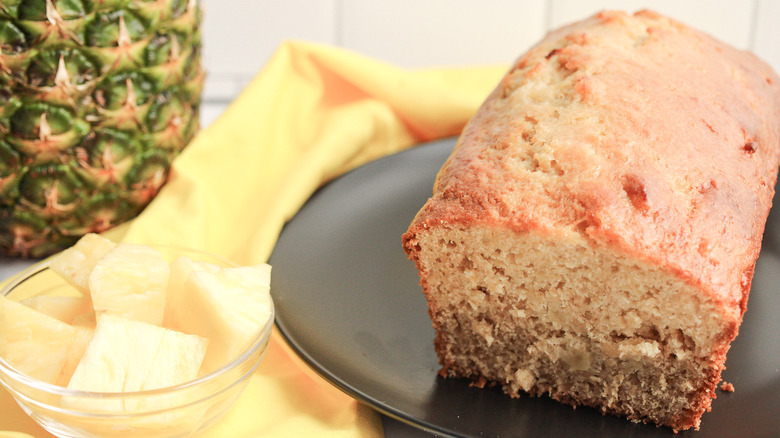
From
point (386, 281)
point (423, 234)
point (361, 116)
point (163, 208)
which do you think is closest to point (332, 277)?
point (386, 281)

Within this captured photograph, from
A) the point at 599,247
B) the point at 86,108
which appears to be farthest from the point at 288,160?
the point at 599,247

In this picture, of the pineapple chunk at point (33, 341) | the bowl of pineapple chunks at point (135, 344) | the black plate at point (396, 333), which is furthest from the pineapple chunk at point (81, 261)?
the black plate at point (396, 333)

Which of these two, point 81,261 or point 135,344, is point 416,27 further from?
point 135,344

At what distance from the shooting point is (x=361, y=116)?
8.73 ft

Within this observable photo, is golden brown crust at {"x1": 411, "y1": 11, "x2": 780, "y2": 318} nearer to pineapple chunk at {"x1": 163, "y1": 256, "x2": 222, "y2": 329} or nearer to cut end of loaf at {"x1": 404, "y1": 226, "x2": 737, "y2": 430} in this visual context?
cut end of loaf at {"x1": 404, "y1": 226, "x2": 737, "y2": 430}

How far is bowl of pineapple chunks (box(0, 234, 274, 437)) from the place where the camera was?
4.45ft

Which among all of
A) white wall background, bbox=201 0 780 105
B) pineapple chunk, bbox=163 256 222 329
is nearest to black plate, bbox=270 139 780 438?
pineapple chunk, bbox=163 256 222 329

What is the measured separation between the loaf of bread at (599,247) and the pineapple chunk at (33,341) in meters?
0.70

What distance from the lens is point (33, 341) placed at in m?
1.43

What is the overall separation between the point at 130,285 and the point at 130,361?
18cm

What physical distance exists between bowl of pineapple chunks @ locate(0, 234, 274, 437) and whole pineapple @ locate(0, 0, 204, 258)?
1.76ft

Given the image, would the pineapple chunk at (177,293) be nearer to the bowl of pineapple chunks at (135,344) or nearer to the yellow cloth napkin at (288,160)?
the bowl of pineapple chunks at (135,344)

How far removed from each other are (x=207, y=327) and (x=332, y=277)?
0.55 metres

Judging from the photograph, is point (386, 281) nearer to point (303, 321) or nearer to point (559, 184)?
point (303, 321)
